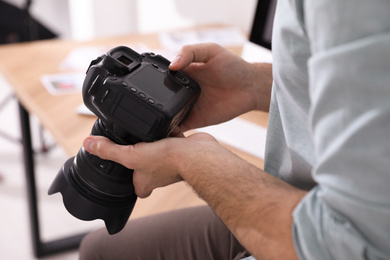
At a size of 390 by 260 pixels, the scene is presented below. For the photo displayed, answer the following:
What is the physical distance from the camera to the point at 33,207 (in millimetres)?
1700

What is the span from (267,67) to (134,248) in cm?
47

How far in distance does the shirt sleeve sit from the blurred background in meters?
1.43

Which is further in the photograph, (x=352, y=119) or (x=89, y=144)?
(x=89, y=144)

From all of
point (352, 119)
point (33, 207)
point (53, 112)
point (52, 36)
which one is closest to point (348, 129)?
point (352, 119)

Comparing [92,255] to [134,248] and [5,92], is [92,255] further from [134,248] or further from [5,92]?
[5,92]

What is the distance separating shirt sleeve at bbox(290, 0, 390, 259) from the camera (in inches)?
20.8

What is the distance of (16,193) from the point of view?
2.09 metres

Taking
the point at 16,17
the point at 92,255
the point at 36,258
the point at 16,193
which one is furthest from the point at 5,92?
the point at 92,255

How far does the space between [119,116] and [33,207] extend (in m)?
1.12

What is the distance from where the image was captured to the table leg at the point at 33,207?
64.1 inches

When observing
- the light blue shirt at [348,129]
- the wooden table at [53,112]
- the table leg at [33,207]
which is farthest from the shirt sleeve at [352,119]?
the table leg at [33,207]

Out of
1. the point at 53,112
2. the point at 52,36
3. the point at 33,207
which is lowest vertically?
the point at 33,207

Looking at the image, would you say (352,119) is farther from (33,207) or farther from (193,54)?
(33,207)

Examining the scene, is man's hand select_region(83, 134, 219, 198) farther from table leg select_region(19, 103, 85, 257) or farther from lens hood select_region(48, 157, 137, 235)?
table leg select_region(19, 103, 85, 257)
